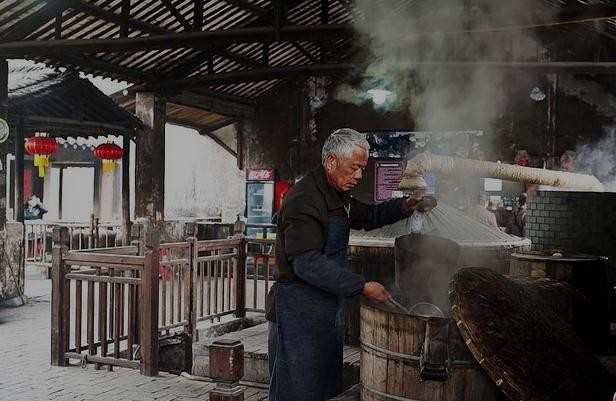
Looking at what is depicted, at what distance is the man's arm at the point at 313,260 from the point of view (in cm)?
357

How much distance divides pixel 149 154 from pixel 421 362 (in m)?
12.9

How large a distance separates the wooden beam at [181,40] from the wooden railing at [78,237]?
4.86 meters

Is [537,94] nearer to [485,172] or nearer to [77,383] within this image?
[485,172]

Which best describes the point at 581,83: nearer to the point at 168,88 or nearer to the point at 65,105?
the point at 168,88

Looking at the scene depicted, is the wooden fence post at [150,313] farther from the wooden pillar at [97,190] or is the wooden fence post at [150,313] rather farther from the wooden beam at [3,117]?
the wooden pillar at [97,190]

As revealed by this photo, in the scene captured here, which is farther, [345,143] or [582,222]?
[582,222]

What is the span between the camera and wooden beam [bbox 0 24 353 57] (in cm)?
929

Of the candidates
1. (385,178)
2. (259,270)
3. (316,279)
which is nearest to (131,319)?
(316,279)

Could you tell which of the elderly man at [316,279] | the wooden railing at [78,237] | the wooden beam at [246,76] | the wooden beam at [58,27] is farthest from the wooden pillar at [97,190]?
the elderly man at [316,279]

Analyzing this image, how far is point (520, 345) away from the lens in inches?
128

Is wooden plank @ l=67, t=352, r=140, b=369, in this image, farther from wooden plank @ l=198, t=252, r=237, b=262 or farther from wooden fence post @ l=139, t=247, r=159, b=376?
wooden plank @ l=198, t=252, r=237, b=262

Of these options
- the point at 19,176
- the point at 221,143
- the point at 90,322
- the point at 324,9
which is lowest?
A: the point at 90,322

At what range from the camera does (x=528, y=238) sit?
6973 mm

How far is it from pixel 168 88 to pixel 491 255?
10.5m
